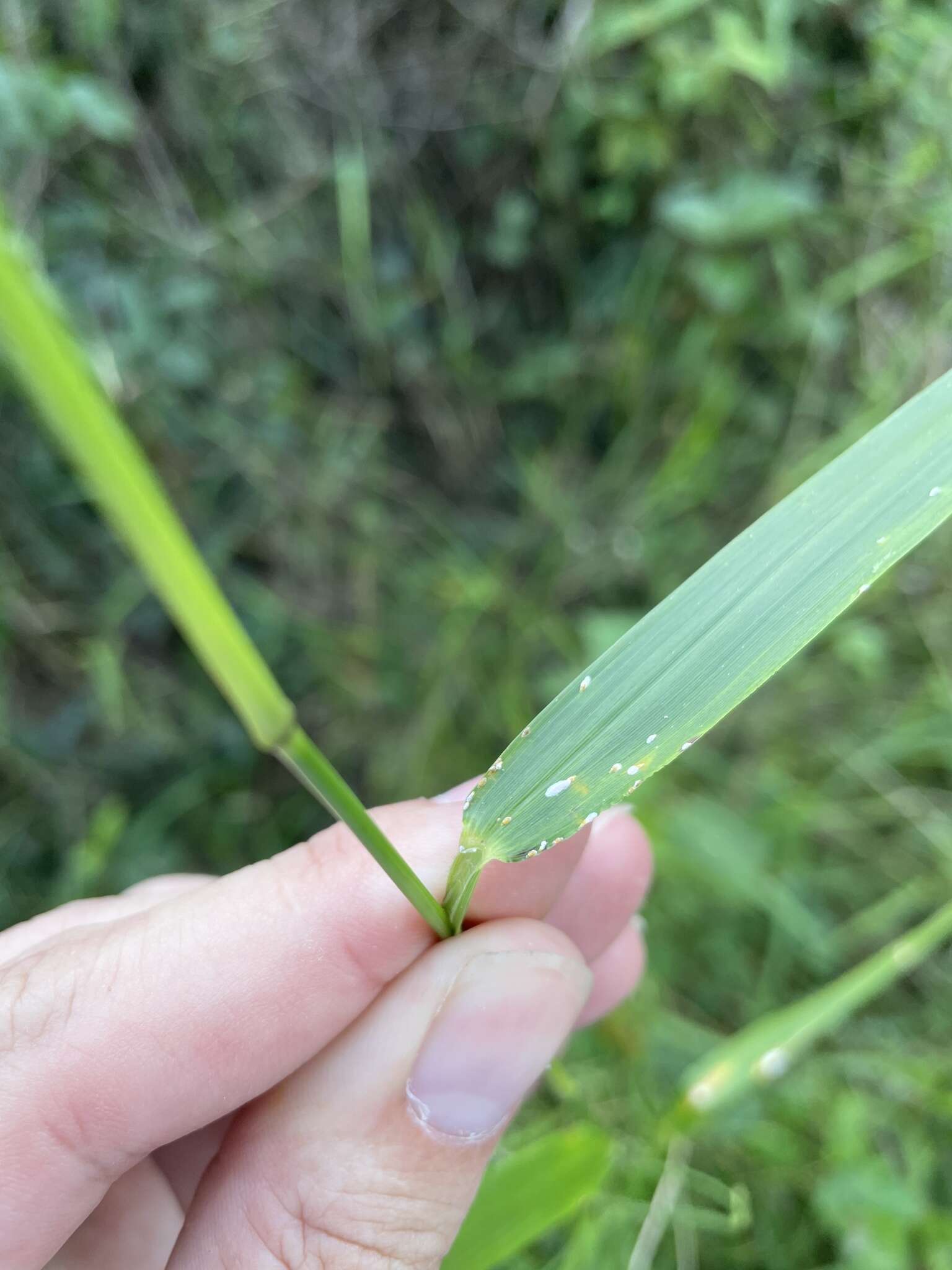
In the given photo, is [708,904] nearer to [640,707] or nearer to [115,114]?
[640,707]

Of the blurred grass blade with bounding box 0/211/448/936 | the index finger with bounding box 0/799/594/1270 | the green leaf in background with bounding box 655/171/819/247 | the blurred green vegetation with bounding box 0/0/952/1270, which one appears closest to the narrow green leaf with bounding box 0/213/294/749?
the blurred grass blade with bounding box 0/211/448/936

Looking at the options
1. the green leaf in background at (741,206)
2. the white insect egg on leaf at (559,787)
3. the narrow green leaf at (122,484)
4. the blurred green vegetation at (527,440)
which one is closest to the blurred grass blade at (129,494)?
the narrow green leaf at (122,484)

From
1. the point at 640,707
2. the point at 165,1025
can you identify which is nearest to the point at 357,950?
the point at 165,1025

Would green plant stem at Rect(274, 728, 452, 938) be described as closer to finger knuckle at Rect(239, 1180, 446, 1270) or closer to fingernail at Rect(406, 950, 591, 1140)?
fingernail at Rect(406, 950, 591, 1140)

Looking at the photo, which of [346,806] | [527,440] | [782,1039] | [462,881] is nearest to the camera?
[346,806]

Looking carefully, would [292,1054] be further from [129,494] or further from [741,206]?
[741,206]

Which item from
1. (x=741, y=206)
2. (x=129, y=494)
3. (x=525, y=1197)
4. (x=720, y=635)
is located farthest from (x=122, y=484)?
(x=741, y=206)
